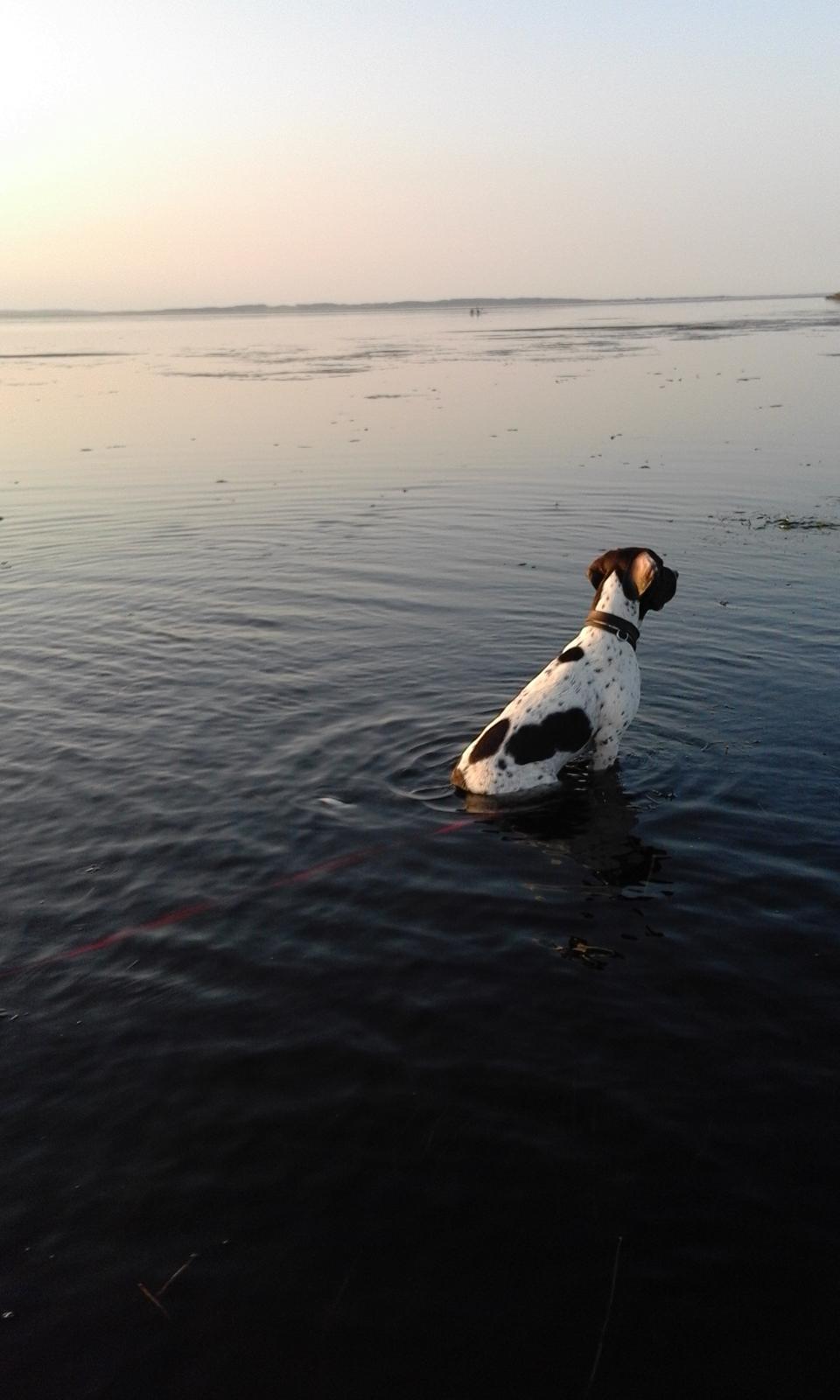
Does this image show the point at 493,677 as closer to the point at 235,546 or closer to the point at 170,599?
the point at 170,599

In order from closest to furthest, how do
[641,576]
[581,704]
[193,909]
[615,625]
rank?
[193,909] → [581,704] → [615,625] → [641,576]

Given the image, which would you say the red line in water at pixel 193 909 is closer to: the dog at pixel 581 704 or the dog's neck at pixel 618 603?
the dog at pixel 581 704

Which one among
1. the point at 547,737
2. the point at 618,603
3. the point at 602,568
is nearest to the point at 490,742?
the point at 547,737

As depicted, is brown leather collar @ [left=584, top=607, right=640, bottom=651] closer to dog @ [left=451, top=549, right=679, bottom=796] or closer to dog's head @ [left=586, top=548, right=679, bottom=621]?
dog @ [left=451, top=549, right=679, bottom=796]

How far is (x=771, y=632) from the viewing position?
501 inches

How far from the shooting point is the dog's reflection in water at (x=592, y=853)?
22.0ft

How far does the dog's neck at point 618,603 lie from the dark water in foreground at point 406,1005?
1.39 m

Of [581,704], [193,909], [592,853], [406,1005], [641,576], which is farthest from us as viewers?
[641,576]

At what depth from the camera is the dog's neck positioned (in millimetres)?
8672

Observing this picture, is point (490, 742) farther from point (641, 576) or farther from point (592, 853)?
point (641, 576)

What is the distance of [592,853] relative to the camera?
25.3ft

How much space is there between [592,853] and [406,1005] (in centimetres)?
234

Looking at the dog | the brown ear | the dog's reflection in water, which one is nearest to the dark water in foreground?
the dog's reflection in water

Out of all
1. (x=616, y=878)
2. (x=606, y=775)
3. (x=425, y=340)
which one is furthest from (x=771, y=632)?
(x=425, y=340)
